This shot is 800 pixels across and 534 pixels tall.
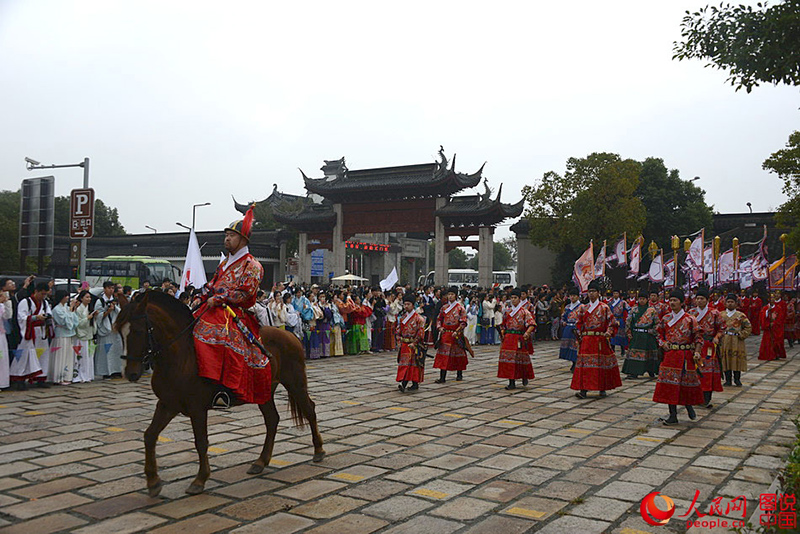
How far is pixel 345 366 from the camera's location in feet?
45.3

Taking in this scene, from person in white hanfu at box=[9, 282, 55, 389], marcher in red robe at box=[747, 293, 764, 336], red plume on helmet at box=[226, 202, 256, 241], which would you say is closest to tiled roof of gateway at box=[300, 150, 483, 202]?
marcher in red robe at box=[747, 293, 764, 336]

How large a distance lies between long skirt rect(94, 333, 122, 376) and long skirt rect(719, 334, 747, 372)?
1096 cm

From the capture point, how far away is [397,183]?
35.6m

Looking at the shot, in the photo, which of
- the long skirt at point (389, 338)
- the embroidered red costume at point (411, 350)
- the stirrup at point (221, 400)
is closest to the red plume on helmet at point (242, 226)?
the stirrup at point (221, 400)

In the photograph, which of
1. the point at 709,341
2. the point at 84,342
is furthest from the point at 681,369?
the point at 84,342

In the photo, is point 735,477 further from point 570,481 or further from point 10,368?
point 10,368

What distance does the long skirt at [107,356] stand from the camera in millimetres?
11398

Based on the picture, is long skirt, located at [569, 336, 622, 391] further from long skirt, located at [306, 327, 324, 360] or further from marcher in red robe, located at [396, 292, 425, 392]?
long skirt, located at [306, 327, 324, 360]

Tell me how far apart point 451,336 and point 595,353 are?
2.57 meters

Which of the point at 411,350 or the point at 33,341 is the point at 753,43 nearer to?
the point at 411,350

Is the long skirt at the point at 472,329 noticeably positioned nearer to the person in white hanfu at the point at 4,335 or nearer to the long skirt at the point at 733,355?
the long skirt at the point at 733,355

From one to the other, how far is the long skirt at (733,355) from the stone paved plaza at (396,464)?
1479 millimetres

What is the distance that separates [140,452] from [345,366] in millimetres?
7760

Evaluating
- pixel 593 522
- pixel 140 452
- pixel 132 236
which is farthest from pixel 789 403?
pixel 132 236
